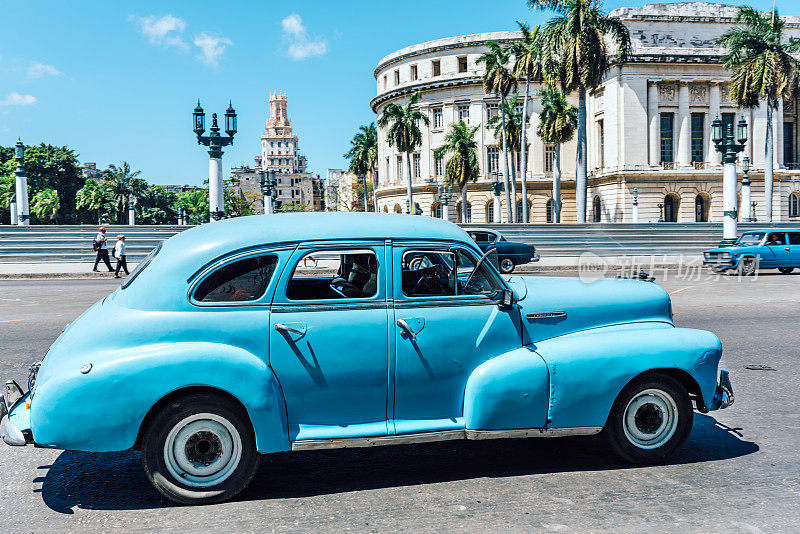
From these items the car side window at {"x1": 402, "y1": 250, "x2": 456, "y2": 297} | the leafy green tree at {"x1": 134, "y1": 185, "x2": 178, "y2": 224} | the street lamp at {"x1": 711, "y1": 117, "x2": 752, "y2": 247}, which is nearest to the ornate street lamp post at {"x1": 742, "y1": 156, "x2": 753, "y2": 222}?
the street lamp at {"x1": 711, "y1": 117, "x2": 752, "y2": 247}

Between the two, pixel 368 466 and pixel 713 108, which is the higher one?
pixel 713 108

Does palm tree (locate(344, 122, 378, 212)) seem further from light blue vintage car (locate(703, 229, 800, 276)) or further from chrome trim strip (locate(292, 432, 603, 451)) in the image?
chrome trim strip (locate(292, 432, 603, 451))

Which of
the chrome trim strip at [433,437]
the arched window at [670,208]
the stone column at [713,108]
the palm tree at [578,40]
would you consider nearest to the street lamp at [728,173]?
the palm tree at [578,40]

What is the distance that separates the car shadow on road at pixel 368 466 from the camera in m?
4.22

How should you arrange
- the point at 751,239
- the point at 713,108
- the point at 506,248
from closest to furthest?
the point at 751,239 → the point at 506,248 → the point at 713,108

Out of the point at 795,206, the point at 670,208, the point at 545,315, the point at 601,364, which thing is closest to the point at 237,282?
the point at 545,315

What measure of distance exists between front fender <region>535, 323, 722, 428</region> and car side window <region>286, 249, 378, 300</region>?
1.25m

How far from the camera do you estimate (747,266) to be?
2134cm

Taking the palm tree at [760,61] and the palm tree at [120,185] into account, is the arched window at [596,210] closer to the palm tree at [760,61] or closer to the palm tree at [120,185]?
the palm tree at [760,61]

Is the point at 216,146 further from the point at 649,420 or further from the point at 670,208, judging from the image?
the point at 670,208

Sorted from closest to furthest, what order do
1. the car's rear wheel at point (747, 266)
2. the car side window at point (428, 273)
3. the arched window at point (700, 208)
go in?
the car side window at point (428, 273) < the car's rear wheel at point (747, 266) < the arched window at point (700, 208)

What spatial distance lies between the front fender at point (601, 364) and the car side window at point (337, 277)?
49.1 inches

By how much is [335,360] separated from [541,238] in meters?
30.0

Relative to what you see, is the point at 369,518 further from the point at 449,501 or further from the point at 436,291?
the point at 436,291
